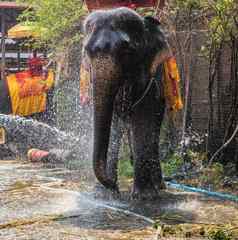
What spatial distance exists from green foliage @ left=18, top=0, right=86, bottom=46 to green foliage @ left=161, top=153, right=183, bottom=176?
8.88 ft

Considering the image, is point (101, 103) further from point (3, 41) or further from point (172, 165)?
point (3, 41)

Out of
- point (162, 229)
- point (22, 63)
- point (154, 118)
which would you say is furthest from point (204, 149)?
point (22, 63)

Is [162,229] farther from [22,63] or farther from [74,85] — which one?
[22,63]

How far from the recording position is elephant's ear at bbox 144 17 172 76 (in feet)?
21.4

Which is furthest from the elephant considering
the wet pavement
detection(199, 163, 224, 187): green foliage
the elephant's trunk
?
detection(199, 163, 224, 187): green foliage

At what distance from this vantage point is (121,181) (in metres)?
8.19

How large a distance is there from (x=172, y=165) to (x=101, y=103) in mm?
3382

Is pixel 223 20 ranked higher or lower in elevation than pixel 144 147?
higher

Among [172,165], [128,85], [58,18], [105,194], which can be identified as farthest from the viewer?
[58,18]

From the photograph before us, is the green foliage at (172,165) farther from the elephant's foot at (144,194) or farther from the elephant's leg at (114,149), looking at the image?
the elephant's foot at (144,194)

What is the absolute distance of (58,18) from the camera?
1052 centimetres

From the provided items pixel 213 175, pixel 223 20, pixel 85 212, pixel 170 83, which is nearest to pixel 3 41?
pixel 223 20

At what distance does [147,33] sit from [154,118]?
90 cm

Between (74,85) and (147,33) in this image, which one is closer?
(147,33)
